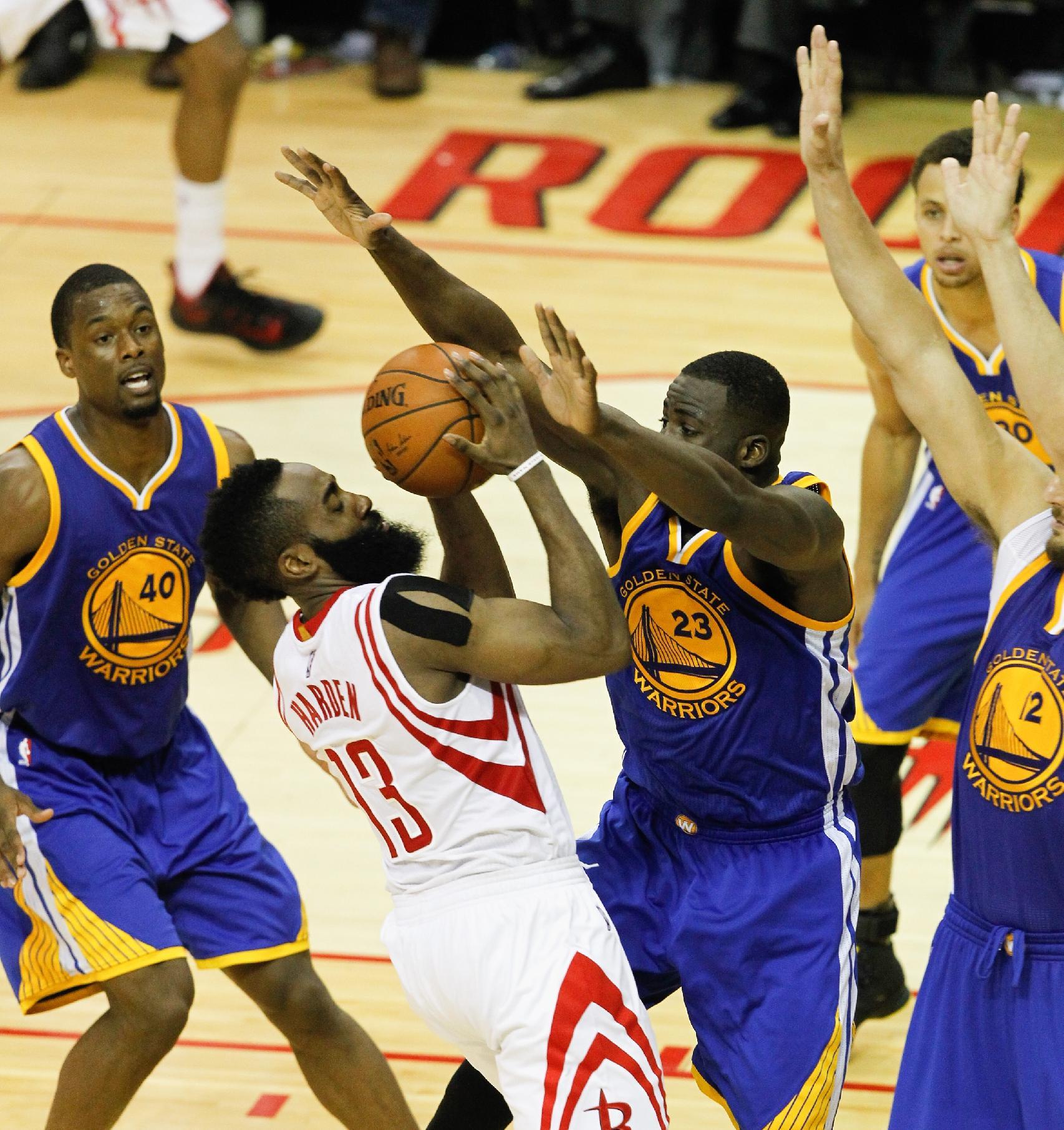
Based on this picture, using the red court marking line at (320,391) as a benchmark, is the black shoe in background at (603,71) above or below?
above

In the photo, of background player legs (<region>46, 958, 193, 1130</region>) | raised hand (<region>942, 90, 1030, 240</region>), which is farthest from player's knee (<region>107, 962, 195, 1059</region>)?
raised hand (<region>942, 90, 1030, 240</region>)

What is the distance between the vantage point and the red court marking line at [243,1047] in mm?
4910

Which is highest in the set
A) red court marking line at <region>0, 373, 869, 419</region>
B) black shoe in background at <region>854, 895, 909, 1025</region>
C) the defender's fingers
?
the defender's fingers

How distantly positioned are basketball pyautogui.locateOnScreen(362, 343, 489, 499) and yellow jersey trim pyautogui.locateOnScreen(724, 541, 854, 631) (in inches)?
19.7

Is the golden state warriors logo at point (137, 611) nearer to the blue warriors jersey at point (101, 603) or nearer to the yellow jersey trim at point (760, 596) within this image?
the blue warriors jersey at point (101, 603)

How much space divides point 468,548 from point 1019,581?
1071 millimetres

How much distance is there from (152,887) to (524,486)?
1392mm

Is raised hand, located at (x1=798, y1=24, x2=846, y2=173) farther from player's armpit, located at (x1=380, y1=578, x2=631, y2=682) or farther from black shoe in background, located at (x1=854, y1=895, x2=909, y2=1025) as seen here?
black shoe in background, located at (x1=854, y1=895, x2=909, y2=1025)

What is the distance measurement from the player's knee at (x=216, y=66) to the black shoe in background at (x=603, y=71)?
12.6ft

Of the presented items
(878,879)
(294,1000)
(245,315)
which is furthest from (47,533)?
(245,315)

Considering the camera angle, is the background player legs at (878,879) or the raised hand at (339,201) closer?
the raised hand at (339,201)

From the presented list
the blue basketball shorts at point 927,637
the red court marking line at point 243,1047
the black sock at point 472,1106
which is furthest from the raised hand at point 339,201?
the red court marking line at point 243,1047

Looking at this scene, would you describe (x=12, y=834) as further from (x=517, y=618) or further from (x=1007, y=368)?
(x=1007, y=368)

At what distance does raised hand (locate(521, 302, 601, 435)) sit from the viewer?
10.6 feet
